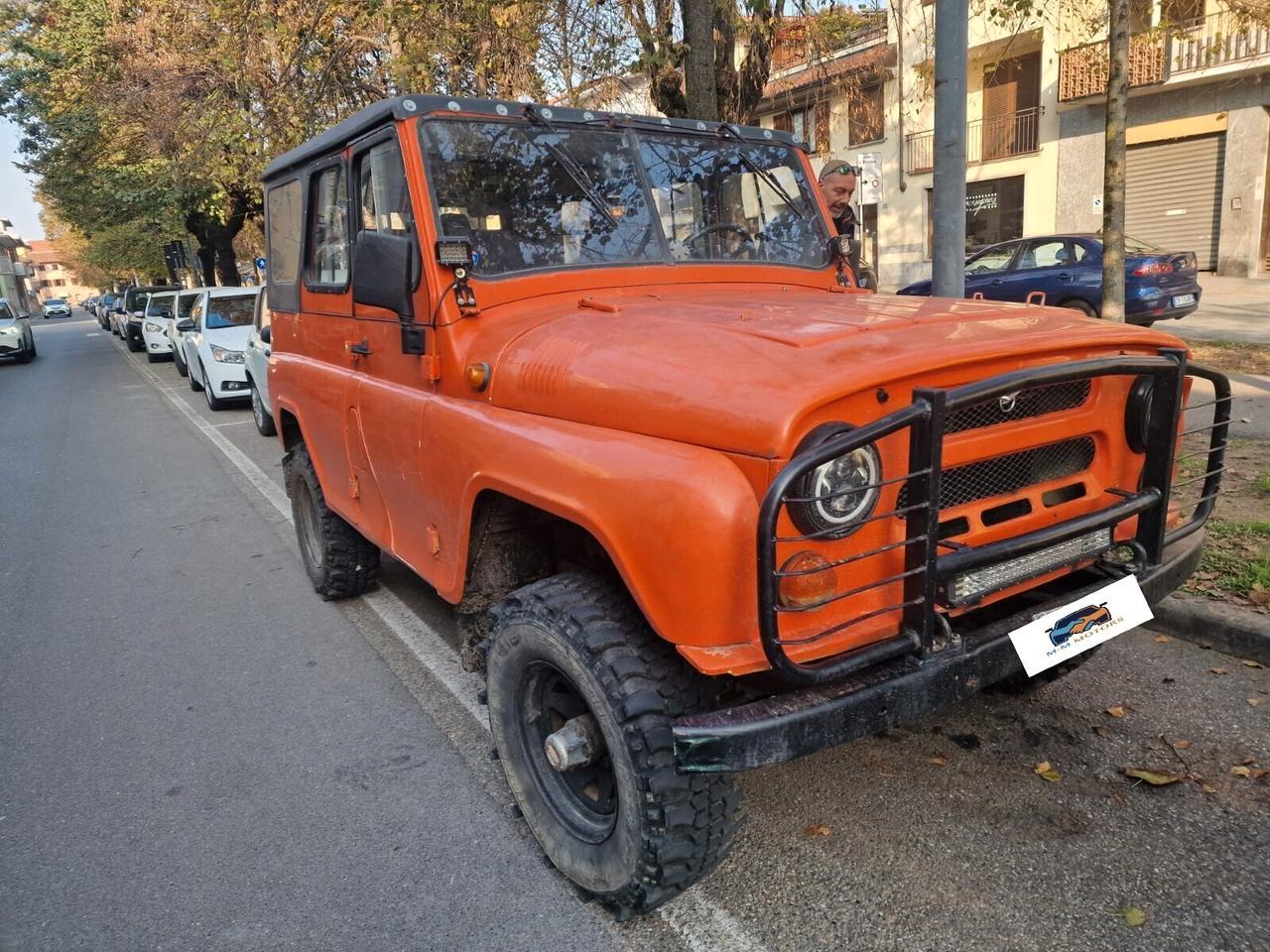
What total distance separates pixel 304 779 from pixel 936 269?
4.71 m

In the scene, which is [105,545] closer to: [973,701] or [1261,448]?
[973,701]

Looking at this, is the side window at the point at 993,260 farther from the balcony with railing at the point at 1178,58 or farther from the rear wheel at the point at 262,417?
the rear wheel at the point at 262,417

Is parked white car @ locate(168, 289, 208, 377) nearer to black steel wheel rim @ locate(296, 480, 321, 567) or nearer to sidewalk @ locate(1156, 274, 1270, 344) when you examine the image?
black steel wheel rim @ locate(296, 480, 321, 567)

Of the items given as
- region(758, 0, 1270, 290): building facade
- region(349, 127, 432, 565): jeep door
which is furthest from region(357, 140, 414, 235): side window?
region(758, 0, 1270, 290): building facade

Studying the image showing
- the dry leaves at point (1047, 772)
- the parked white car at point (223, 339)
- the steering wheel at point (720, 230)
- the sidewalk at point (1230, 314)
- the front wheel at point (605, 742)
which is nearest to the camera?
the front wheel at point (605, 742)

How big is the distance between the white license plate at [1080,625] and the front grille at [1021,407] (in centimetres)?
51

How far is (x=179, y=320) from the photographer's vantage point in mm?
17812

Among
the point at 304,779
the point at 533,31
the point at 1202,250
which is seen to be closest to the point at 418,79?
the point at 533,31

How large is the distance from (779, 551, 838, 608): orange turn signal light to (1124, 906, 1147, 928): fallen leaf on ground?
4.02ft

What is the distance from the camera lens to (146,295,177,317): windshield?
72.0 ft

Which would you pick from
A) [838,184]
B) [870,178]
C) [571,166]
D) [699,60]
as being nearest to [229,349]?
[699,60]

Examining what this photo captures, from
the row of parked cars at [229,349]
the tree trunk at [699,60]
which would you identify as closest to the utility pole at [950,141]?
the tree trunk at [699,60]

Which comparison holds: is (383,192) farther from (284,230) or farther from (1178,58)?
(1178,58)

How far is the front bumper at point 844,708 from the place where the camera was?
2.01m
